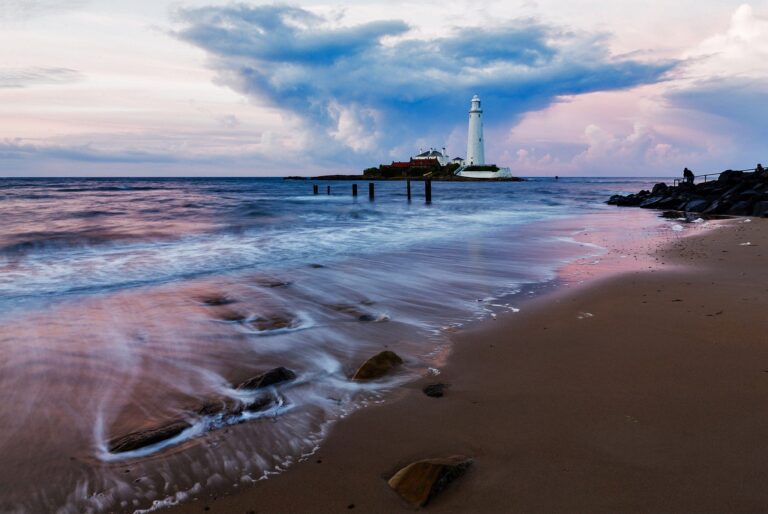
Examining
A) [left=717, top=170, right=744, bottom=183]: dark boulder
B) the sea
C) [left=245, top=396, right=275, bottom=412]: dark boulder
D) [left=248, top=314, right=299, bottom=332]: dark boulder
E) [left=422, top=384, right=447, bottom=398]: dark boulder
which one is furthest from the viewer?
[left=717, top=170, right=744, bottom=183]: dark boulder

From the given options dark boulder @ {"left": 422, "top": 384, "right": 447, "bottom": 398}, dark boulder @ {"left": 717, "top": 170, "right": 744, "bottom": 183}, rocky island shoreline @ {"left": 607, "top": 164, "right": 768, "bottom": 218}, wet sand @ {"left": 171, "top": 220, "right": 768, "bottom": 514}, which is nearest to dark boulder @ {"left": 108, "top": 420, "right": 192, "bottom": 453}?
wet sand @ {"left": 171, "top": 220, "right": 768, "bottom": 514}

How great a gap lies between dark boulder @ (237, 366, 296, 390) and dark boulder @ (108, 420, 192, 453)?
2.08 feet

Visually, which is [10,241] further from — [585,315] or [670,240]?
[670,240]

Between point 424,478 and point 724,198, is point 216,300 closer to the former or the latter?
point 424,478

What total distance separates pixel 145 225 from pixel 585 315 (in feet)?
62.6

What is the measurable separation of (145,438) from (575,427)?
2.72 meters

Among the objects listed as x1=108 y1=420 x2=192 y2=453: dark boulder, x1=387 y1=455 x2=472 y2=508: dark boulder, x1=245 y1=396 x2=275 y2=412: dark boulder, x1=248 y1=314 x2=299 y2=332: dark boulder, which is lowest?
x1=108 y1=420 x2=192 y2=453: dark boulder

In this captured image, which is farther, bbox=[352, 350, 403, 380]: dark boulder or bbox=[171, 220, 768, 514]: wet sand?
bbox=[352, 350, 403, 380]: dark boulder

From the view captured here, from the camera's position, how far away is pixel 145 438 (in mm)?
3039

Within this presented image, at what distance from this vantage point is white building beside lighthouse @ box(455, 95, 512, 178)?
84.9 meters

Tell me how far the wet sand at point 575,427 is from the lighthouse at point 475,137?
8429 centimetres

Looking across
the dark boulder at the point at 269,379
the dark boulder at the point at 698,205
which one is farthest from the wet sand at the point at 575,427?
the dark boulder at the point at 698,205

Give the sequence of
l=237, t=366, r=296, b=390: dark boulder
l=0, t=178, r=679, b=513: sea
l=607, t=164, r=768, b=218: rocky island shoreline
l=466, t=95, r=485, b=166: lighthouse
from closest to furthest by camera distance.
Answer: l=0, t=178, r=679, b=513: sea, l=237, t=366, r=296, b=390: dark boulder, l=607, t=164, r=768, b=218: rocky island shoreline, l=466, t=95, r=485, b=166: lighthouse

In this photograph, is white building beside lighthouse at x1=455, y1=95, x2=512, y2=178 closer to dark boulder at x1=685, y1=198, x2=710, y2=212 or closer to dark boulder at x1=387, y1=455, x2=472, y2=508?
dark boulder at x1=685, y1=198, x2=710, y2=212
